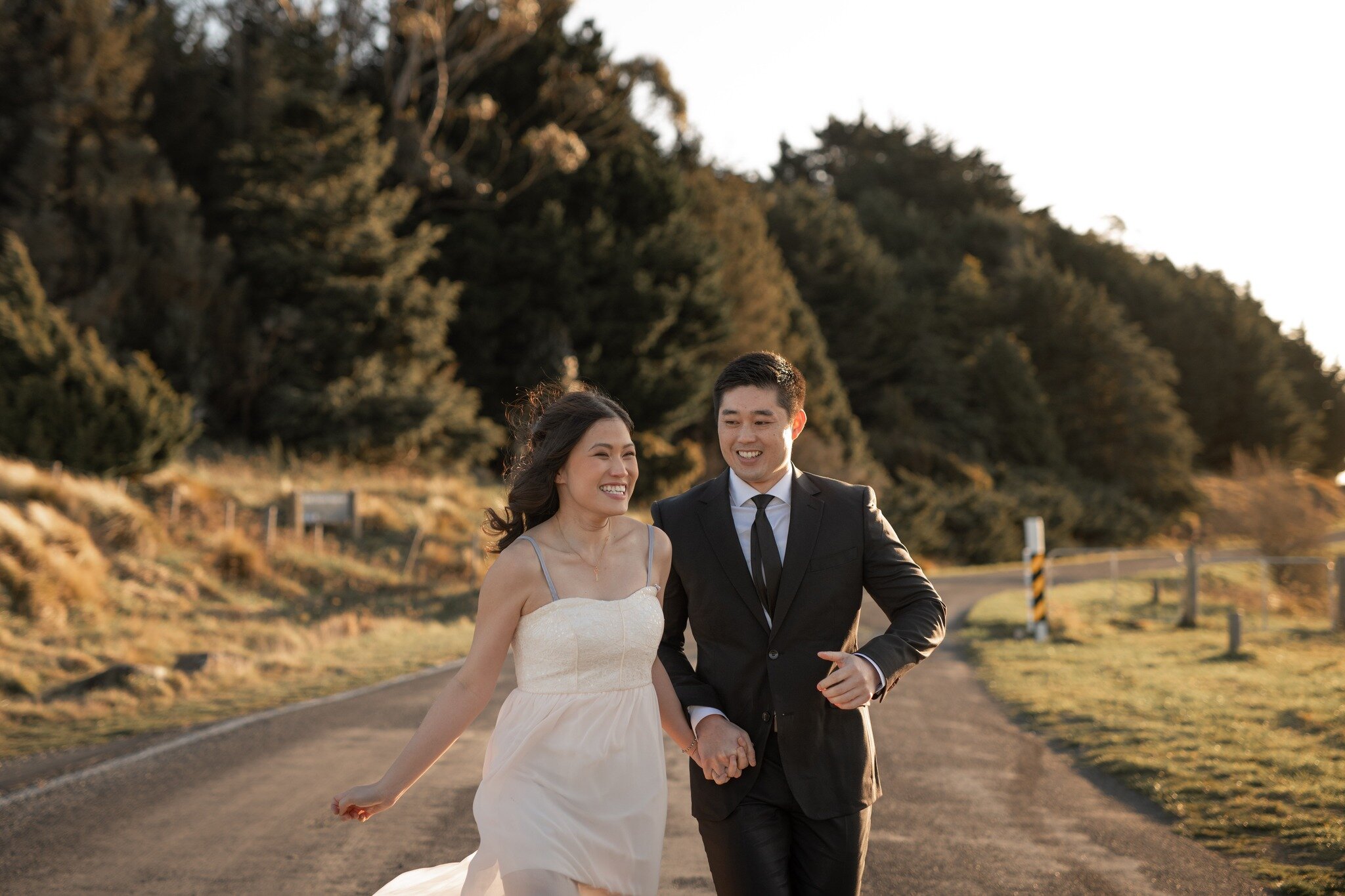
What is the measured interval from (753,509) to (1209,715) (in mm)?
8745

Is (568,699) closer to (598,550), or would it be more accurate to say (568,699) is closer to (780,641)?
(598,550)

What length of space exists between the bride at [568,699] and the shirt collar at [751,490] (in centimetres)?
30

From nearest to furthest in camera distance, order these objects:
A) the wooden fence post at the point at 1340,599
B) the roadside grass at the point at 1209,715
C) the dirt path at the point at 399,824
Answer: the dirt path at the point at 399,824 → the roadside grass at the point at 1209,715 → the wooden fence post at the point at 1340,599

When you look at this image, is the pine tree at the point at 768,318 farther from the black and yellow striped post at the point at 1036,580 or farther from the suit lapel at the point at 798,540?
the suit lapel at the point at 798,540

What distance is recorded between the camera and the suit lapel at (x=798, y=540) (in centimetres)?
370

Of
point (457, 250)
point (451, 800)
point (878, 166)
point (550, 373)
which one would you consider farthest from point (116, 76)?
point (878, 166)

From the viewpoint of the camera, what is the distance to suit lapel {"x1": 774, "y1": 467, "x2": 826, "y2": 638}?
3699 mm

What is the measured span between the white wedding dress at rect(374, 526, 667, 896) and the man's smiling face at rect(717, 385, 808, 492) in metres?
0.52

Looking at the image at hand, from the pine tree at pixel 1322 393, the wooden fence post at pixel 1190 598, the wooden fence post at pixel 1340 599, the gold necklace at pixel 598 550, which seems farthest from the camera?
the pine tree at pixel 1322 393

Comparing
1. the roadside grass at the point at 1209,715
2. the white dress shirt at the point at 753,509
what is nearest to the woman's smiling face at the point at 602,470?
the white dress shirt at the point at 753,509

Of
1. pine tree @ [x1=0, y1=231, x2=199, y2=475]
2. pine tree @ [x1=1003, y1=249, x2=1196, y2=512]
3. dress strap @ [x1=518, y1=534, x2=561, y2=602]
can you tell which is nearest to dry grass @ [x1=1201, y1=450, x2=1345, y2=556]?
pine tree @ [x1=0, y1=231, x2=199, y2=475]

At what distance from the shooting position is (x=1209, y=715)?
11.0 metres

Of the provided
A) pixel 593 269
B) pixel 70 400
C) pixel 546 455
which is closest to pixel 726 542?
pixel 546 455

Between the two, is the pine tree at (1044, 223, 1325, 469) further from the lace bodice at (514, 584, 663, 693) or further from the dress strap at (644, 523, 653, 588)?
the lace bodice at (514, 584, 663, 693)
